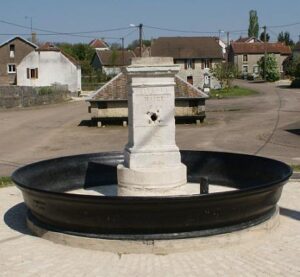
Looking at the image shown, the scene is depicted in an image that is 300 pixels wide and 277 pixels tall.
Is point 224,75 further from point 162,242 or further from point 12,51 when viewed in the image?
point 162,242

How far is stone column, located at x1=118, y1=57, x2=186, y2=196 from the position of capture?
32.4 ft

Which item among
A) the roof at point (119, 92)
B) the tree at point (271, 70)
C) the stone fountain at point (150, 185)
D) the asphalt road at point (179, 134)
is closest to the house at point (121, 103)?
the roof at point (119, 92)

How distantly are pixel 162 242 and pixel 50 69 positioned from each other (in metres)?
57.0

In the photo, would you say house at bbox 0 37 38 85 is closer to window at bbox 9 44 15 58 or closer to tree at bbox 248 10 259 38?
window at bbox 9 44 15 58

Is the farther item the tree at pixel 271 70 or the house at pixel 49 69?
the tree at pixel 271 70

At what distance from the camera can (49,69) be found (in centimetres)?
6334

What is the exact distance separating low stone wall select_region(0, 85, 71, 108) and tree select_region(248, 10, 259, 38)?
349 feet

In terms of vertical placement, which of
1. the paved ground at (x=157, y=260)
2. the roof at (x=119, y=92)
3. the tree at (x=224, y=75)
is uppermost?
the tree at (x=224, y=75)

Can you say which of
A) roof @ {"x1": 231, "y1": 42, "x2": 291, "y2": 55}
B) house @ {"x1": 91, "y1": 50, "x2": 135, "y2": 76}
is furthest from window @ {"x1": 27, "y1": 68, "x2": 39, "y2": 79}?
roof @ {"x1": 231, "y1": 42, "x2": 291, "y2": 55}

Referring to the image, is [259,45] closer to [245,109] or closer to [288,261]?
[245,109]

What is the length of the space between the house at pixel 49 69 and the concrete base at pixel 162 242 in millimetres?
55512

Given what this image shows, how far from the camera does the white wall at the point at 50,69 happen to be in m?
63.2

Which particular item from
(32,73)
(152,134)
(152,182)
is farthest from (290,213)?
(32,73)

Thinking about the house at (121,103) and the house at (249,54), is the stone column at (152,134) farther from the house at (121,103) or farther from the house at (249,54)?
the house at (249,54)
